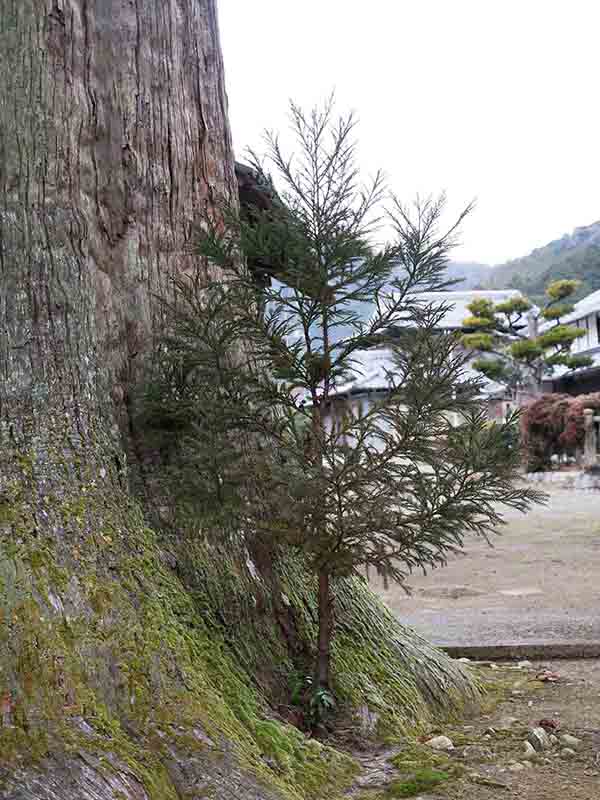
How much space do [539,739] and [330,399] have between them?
5.61 feet

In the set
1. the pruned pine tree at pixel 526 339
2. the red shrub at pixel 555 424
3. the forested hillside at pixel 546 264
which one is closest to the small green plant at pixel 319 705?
the red shrub at pixel 555 424

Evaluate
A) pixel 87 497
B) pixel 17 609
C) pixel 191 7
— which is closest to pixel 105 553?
pixel 87 497

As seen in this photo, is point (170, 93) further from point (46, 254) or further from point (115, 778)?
point (115, 778)

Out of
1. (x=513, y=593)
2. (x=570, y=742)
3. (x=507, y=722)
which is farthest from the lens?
(x=513, y=593)

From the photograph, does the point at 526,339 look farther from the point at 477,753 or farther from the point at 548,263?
the point at 548,263

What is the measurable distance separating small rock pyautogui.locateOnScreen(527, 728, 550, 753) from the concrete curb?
2.05 m

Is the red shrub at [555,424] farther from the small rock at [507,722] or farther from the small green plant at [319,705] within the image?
the small green plant at [319,705]

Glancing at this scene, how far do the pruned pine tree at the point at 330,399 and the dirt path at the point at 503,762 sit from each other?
57cm

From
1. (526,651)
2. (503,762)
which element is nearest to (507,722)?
(503,762)

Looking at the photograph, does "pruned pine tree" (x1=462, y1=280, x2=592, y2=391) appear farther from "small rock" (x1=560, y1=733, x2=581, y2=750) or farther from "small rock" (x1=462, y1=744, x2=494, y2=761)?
"small rock" (x1=462, y1=744, x2=494, y2=761)

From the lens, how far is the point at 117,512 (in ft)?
11.2

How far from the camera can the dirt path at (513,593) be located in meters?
6.53

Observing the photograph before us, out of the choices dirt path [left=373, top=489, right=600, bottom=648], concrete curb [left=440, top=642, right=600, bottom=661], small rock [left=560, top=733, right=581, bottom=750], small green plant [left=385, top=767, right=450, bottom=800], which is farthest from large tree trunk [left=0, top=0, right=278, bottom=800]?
dirt path [left=373, top=489, right=600, bottom=648]

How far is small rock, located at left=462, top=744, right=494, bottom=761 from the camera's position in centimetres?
359
